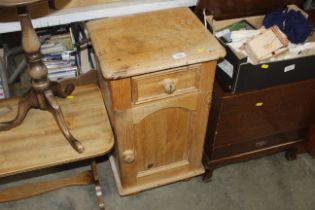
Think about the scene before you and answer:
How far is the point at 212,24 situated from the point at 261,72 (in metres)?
0.31

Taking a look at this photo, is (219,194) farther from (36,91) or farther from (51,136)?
(36,91)

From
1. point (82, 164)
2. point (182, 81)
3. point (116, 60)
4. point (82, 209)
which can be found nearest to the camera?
point (116, 60)

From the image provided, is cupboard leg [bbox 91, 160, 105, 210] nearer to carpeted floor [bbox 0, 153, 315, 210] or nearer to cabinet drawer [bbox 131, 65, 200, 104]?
carpeted floor [bbox 0, 153, 315, 210]

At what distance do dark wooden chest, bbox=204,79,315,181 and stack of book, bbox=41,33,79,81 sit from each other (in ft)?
2.48

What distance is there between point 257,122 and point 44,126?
3.03ft

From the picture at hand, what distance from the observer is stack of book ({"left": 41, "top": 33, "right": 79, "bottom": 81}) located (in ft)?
5.61

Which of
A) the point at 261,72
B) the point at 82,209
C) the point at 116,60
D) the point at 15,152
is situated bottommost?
the point at 82,209

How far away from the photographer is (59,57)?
1.72 m

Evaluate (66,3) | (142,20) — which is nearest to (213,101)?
(142,20)

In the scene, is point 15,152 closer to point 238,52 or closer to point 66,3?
point 66,3

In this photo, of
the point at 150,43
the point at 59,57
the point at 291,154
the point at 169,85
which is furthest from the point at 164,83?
the point at 291,154

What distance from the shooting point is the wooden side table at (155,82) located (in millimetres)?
1171

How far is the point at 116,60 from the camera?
1154 mm

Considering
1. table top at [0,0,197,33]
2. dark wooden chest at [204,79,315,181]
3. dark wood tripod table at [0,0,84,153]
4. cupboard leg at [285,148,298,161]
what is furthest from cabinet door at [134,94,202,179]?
cupboard leg at [285,148,298,161]
